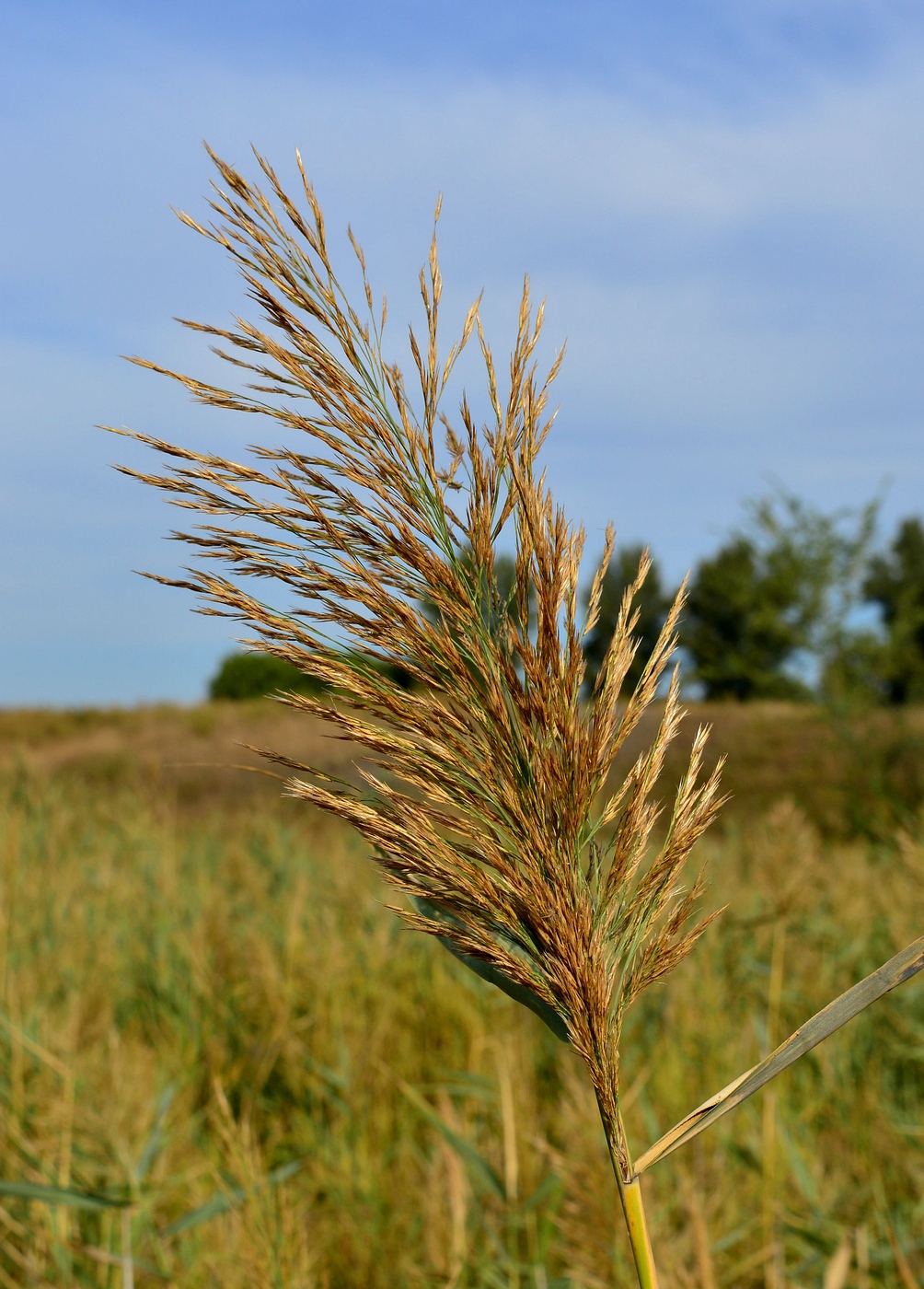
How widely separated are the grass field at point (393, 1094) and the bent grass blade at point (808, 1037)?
23.5 inches

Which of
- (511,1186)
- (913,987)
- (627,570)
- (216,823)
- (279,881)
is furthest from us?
(627,570)

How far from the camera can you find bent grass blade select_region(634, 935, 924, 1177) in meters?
0.78

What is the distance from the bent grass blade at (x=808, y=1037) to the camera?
0.78m

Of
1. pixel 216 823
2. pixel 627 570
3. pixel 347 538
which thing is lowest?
pixel 216 823

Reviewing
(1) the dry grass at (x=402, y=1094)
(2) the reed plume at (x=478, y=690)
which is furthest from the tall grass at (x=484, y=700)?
(1) the dry grass at (x=402, y=1094)

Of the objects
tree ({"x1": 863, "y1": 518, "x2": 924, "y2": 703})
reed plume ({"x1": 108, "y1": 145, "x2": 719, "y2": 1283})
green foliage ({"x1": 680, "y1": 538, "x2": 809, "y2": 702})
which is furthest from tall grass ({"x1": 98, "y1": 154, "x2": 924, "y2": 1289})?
tree ({"x1": 863, "y1": 518, "x2": 924, "y2": 703})

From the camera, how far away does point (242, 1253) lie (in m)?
1.26

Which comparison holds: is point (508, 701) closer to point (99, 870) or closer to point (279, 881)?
point (279, 881)

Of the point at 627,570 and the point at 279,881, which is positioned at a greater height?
the point at 627,570

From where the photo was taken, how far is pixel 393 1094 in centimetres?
316

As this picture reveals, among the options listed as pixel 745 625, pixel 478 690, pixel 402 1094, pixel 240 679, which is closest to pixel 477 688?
pixel 478 690

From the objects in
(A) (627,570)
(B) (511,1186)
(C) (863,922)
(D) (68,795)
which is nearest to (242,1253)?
(B) (511,1186)

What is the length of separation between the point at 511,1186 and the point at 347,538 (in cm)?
146

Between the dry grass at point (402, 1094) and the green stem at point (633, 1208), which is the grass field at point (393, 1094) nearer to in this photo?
the dry grass at point (402, 1094)
